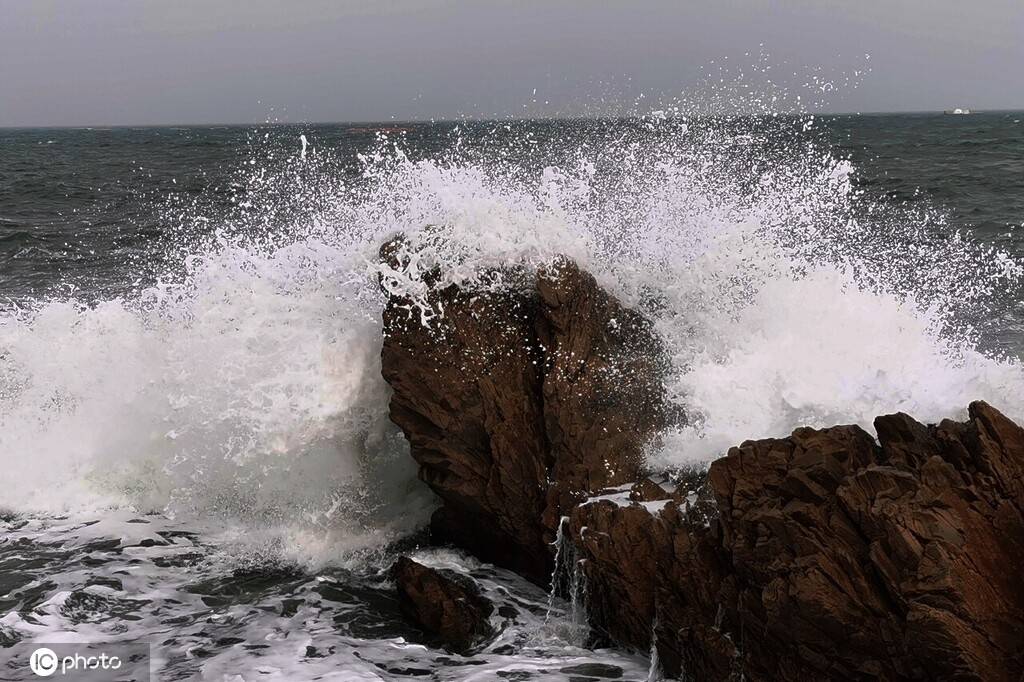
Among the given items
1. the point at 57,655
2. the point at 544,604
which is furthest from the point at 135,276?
the point at 544,604

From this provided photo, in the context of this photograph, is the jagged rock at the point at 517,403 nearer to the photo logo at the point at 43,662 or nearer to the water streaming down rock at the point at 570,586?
the water streaming down rock at the point at 570,586

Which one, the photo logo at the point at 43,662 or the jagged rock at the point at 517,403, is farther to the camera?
the jagged rock at the point at 517,403

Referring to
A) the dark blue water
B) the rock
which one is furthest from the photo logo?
the dark blue water

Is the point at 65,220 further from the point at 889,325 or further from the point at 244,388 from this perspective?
the point at 889,325

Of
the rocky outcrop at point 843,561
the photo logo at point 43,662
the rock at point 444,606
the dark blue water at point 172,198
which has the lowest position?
the photo logo at point 43,662

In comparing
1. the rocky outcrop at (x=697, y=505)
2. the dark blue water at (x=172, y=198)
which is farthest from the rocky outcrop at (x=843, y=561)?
the dark blue water at (x=172, y=198)

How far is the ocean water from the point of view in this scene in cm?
493

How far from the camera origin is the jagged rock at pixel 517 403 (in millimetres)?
5262

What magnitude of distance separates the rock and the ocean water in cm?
10

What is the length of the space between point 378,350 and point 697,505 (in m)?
2.72

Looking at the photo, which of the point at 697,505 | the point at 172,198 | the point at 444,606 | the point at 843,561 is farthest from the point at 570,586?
the point at 172,198

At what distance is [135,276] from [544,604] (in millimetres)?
10513

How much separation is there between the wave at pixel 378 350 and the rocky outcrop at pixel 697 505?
37 cm

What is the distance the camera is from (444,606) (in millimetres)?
4922
